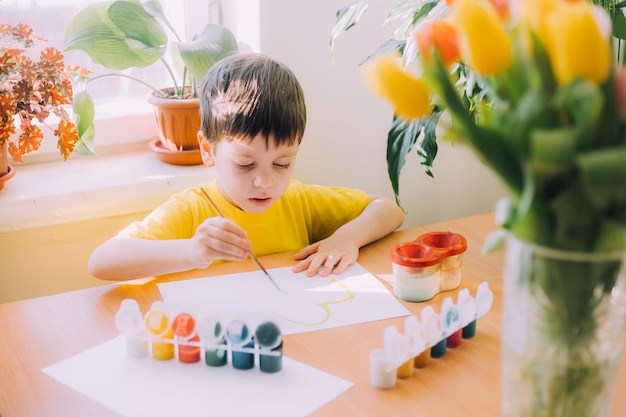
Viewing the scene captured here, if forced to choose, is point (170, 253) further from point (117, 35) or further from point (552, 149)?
point (552, 149)

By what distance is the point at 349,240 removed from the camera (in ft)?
4.24

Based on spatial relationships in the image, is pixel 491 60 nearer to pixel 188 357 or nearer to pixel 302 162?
pixel 188 357

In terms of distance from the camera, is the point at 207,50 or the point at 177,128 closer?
the point at 207,50

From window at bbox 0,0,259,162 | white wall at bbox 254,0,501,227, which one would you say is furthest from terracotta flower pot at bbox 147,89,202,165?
white wall at bbox 254,0,501,227

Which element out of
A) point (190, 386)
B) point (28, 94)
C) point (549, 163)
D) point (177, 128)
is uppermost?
Result: point (549, 163)

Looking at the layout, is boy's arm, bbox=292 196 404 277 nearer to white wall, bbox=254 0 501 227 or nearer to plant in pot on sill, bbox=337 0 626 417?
white wall, bbox=254 0 501 227

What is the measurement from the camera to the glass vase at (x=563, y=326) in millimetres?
639

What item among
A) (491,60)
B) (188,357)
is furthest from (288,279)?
(491,60)

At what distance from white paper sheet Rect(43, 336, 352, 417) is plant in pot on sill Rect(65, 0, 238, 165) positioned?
750 mm

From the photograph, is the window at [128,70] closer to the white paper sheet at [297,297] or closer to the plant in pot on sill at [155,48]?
the plant in pot on sill at [155,48]

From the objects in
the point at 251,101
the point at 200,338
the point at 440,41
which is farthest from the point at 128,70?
the point at 440,41

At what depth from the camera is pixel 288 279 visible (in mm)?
1187

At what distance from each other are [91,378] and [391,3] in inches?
44.1

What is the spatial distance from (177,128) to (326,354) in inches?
32.4
